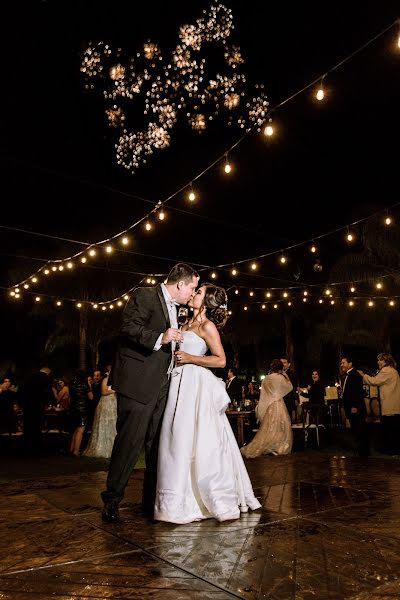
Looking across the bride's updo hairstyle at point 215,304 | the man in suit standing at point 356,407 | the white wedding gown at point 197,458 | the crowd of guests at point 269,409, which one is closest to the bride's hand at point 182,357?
the white wedding gown at point 197,458

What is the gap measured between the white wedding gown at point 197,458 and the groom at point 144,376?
6.3 inches

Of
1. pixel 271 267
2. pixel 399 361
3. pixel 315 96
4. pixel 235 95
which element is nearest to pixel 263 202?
pixel 235 95

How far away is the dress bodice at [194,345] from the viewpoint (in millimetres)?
3256

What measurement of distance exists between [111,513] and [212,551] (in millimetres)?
882

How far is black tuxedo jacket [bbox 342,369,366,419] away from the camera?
7145 mm

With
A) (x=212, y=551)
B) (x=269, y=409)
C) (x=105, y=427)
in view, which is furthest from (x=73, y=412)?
(x=212, y=551)

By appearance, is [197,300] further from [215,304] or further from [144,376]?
[144,376]

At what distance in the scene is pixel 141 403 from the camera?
2.85m

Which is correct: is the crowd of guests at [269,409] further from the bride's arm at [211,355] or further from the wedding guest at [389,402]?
the bride's arm at [211,355]

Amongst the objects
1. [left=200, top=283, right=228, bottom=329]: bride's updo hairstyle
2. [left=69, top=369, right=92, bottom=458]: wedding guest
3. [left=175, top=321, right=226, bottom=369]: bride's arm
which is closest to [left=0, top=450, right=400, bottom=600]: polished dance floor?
[left=175, top=321, right=226, bottom=369]: bride's arm

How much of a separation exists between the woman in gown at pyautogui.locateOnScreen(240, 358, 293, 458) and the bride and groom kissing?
4046 mm

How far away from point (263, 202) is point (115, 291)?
10.1m

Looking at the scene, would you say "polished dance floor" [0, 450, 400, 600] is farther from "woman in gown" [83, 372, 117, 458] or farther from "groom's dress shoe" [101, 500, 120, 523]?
"woman in gown" [83, 372, 117, 458]

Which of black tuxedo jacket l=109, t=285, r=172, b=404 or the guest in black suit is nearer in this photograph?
black tuxedo jacket l=109, t=285, r=172, b=404
